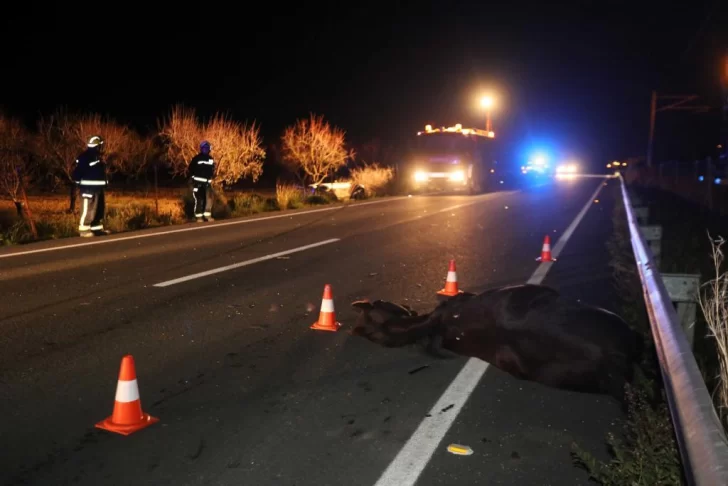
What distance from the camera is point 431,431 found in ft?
14.8

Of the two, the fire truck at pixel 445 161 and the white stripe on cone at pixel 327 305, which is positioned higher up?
the fire truck at pixel 445 161

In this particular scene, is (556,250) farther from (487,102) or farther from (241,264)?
(487,102)

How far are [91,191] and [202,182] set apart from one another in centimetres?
372

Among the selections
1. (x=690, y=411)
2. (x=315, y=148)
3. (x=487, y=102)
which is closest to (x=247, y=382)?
(x=690, y=411)

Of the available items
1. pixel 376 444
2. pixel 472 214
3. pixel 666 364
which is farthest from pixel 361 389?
pixel 472 214

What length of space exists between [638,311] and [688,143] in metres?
68.6

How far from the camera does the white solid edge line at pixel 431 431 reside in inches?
153

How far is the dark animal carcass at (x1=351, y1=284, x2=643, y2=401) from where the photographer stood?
17.5 feet

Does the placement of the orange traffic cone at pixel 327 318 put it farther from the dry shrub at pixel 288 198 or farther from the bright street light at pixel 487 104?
the bright street light at pixel 487 104

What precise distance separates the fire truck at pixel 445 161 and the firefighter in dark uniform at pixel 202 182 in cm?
1746

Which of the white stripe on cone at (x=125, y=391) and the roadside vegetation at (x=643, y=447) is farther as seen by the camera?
the white stripe on cone at (x=125, y=391)

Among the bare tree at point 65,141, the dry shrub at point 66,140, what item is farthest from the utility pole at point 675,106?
the bare tree at point 65,141

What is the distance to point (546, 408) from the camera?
→ 16.3ft

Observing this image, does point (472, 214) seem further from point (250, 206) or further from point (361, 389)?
point (361, 389)
